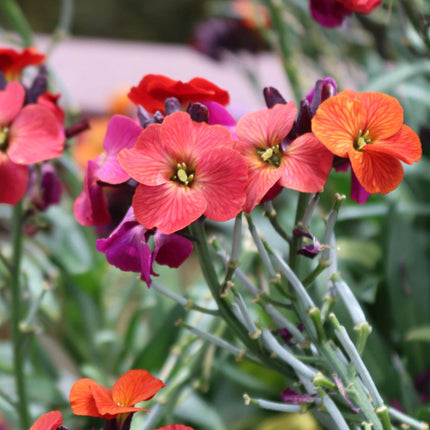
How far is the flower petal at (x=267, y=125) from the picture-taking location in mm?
278

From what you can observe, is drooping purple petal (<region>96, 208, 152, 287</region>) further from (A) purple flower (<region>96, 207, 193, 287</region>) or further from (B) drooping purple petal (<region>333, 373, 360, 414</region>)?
(B) drooping purple petal (<region>333, 373, 360, 414</region>)

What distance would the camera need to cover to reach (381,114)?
0.89ft

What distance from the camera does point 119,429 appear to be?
0.27 m

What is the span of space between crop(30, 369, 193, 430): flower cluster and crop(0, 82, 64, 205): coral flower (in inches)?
5.0

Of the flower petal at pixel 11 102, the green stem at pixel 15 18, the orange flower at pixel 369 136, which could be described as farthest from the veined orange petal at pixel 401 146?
the green stem at pixel 15 18

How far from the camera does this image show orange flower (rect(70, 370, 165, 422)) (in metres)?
0.25

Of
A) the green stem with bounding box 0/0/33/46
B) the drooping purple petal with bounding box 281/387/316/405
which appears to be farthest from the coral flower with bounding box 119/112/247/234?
the green stem with bounding box 0/0/33/46

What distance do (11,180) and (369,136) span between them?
20cm

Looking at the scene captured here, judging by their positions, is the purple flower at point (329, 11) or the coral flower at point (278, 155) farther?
the purple flower at point (329, 11)

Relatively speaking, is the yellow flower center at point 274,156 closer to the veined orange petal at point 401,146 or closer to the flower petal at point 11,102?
the veined orange petal at point 401,146

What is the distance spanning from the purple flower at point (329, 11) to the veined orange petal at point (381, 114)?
4.5 inches

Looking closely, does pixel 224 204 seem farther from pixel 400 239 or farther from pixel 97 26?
pixel 97 26

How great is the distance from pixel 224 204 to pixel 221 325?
21 centimetres

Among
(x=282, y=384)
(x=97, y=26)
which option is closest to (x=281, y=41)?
(x=282, y=384)
